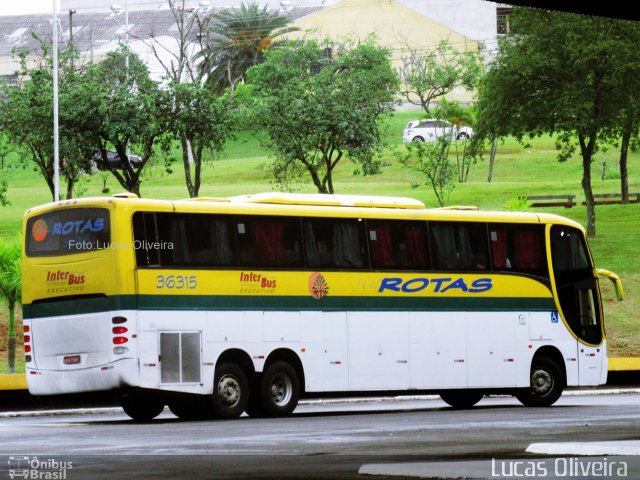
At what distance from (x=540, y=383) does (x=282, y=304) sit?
19.6 feet

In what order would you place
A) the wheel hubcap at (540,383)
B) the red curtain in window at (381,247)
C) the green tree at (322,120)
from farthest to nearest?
1. the green tree at (322,120)
2. the wheel hubcap at (540,383)
3. the red curtain in window at (381,247)

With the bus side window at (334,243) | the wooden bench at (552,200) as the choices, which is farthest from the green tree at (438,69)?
the bus side window at (334,243)

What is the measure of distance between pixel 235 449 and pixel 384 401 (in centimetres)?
1671

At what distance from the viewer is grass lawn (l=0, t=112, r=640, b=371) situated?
4909cm

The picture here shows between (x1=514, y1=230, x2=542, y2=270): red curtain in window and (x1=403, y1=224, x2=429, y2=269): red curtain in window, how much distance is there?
2125 mm

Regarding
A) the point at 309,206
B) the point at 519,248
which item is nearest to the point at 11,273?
Result: the point at 309,206

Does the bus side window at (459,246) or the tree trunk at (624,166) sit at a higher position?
the bus side window at (459,246)

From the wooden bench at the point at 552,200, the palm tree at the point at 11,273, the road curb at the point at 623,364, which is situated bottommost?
the road curb at the point at 623,364

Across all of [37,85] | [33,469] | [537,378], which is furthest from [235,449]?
[37,85]

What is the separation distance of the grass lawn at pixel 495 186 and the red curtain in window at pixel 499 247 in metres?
16.5

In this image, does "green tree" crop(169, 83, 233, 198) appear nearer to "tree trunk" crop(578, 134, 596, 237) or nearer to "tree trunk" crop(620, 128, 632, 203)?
"tree trunk" crop(578, 134, 596, 237)

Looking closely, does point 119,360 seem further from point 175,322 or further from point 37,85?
point 37,85

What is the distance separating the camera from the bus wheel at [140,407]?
75.2 ft

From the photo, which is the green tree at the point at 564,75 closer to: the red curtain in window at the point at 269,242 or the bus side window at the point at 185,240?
the red curtain in window at the point at 269,242
